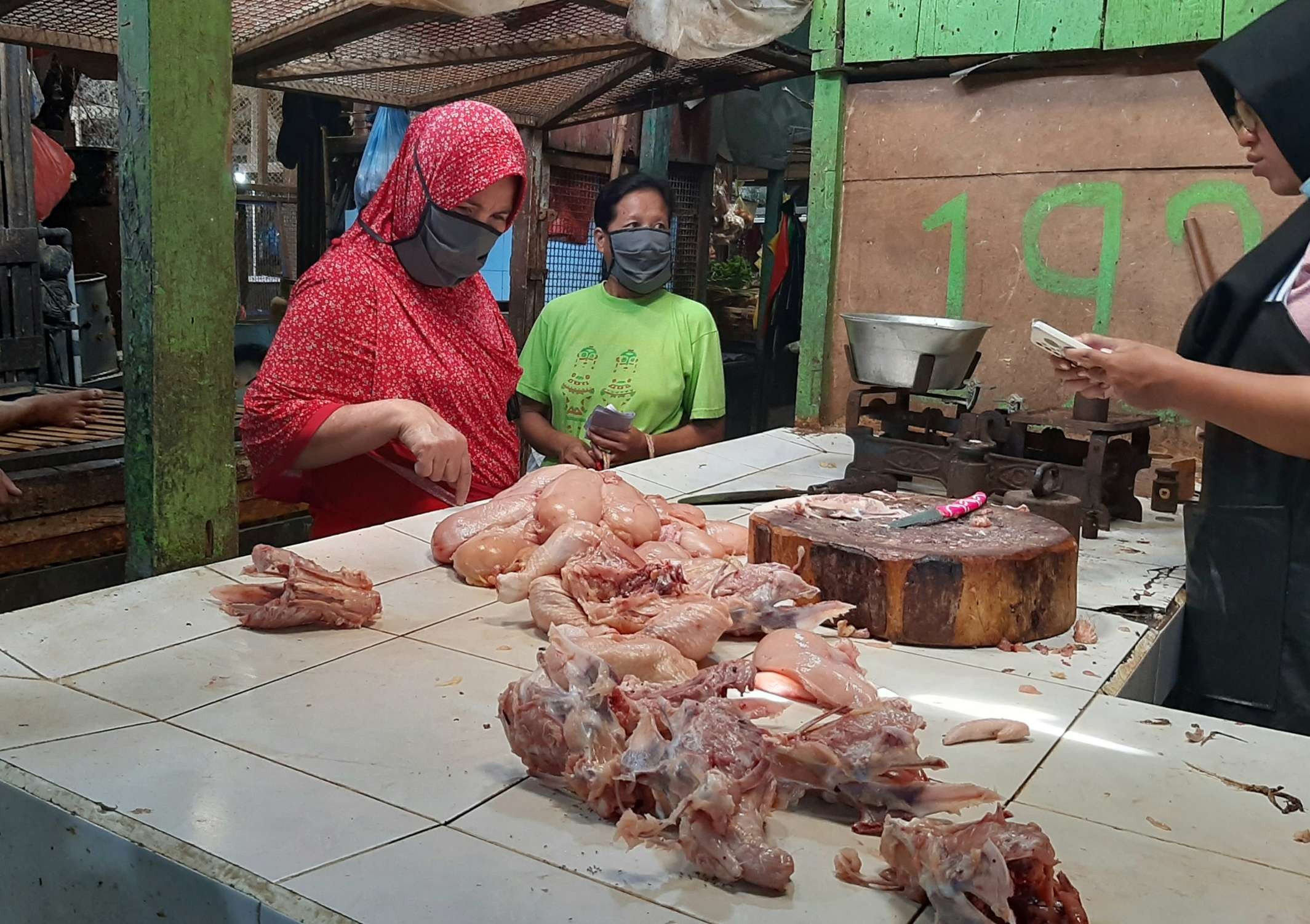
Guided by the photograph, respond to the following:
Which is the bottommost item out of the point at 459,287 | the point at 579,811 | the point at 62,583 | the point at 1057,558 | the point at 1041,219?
the point at 62,583

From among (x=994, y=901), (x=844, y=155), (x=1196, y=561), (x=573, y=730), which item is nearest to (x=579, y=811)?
(x=573, y=730)

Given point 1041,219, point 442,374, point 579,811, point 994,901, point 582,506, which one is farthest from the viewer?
point 1041,219

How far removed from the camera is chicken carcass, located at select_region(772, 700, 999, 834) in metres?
1.53

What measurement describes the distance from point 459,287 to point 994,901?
3.00 m

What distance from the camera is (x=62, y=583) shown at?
5023mm

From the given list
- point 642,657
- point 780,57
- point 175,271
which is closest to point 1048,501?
point 642,657

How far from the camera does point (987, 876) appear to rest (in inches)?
49.1

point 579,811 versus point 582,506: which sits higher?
point 582,506

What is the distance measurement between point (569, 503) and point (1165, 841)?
5.05 ft

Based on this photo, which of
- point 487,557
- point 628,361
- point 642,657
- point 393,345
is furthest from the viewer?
point 628,361

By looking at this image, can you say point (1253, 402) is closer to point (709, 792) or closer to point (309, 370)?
point (709, 792)

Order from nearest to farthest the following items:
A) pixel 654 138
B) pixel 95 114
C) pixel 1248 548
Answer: pixel 1248 548 → pixel 654 138 → pixel 95 114

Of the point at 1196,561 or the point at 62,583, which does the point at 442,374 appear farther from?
the point at 62,583

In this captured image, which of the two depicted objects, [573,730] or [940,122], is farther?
[940,122]
